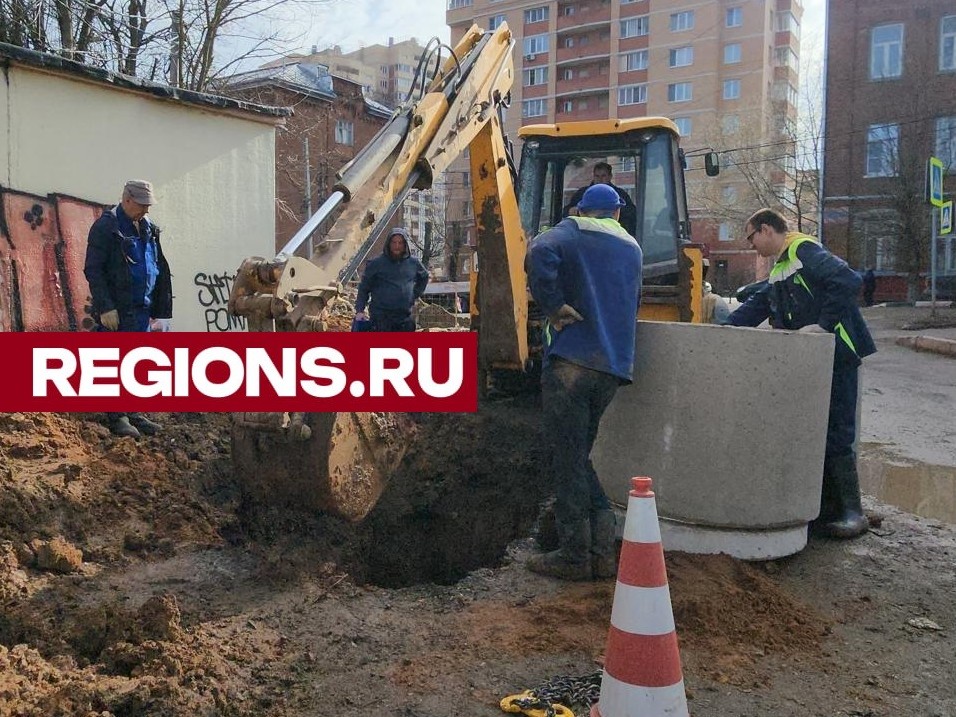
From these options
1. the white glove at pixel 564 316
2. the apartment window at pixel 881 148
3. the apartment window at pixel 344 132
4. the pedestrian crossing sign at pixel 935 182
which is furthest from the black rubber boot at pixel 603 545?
the apartment window at pixel 344 132

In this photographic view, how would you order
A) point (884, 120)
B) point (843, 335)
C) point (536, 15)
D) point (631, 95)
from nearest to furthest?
point (843, 335) < point (884, 120) < point (631, 95) < point (536, 15)

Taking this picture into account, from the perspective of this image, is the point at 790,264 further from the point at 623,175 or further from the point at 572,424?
the point at 623,175

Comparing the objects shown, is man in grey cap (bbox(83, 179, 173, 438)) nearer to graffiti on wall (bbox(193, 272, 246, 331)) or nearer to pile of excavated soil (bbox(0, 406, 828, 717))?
pile of excavated soil (bbox(0, 406, 828, 717))

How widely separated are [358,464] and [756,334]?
2.02 meters

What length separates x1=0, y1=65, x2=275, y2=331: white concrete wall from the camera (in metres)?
7.03

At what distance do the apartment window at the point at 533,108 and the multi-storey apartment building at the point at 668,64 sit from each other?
0.08 metres

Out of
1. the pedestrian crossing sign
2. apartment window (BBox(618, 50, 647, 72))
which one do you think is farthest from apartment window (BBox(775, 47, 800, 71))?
the pedestrian crossing sign

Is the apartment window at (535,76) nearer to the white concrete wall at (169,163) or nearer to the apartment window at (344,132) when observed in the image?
the apartment window at (344,132)

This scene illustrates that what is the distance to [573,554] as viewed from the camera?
12.5ft

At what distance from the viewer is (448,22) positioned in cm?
6675

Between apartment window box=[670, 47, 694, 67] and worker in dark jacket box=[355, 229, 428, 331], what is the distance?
55004 millimetres

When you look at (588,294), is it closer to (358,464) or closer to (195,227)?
(358,464)

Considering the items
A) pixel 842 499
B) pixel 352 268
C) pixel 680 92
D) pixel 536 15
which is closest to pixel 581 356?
pixel 352 268

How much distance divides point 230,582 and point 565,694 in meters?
1.70
